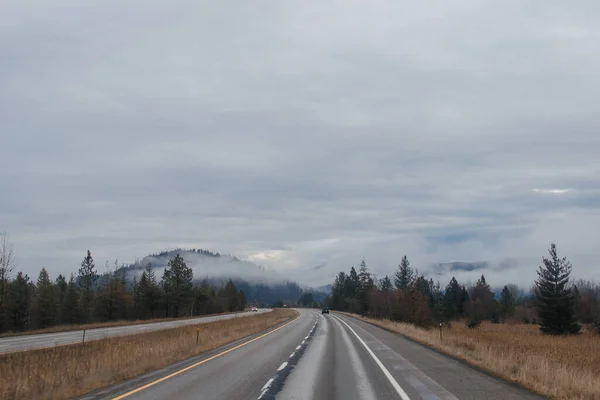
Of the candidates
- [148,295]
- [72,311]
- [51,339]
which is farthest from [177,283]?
[51,339]

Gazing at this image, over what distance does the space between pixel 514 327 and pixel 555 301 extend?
1819cm

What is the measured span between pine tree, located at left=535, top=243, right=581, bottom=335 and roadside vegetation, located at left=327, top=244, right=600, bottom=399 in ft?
0.35

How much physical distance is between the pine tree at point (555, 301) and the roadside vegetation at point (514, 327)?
106 mm

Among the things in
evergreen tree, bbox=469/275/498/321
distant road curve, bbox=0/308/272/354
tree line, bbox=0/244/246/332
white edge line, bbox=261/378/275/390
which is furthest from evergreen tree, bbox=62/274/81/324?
white edge line, bbox=261/378/275/390

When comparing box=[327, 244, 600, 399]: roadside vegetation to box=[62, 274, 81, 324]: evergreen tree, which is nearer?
box=[327, 244, 600, 399]: roadside vegetation

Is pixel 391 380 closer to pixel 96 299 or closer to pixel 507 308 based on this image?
pixel 96 299

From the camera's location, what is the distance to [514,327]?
74625 mm

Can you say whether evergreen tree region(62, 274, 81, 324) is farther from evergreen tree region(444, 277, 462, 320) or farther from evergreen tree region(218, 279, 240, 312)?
evergreen tree region(444, 277, 462, 320)

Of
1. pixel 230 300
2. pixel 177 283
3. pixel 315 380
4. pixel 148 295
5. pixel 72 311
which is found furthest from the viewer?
pixel 230 300

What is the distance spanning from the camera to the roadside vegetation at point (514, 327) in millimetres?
13148

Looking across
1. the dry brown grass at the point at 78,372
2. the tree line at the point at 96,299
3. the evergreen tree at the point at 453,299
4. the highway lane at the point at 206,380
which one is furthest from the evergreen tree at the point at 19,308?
the evergreen tree at the point at 453,299

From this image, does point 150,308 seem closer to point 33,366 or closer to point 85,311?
point 85,311

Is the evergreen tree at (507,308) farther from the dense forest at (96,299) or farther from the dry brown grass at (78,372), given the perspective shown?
the dry brown grass at (78,372)

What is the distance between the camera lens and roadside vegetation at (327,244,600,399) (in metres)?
13.1
